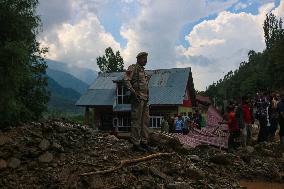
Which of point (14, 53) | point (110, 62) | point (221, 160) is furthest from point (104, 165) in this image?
point (110, 62)

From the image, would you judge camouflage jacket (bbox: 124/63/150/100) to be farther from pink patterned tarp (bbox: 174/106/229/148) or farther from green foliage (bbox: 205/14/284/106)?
green foliage (bbox: 205/14/284/106)

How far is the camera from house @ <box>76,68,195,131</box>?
112 feet

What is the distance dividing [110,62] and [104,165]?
2179 inches

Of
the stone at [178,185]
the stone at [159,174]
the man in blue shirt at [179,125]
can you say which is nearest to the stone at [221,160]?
the stone at [159,174]

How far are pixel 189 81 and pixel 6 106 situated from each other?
2477cm

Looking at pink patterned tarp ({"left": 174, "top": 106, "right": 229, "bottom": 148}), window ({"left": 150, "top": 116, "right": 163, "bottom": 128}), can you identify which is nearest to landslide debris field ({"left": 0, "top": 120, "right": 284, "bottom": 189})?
pink patterned tarp ({"left": 174, "top": 106, "right": 229, "bottom": 148})

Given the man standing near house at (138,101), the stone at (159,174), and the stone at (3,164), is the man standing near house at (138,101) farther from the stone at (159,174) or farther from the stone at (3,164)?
the stone at (3,164)

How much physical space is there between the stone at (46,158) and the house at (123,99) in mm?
25866

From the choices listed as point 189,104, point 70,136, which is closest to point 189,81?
point 189,104

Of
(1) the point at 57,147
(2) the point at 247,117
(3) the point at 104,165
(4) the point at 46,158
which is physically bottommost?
(3) the point at 104,165

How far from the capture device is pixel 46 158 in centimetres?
741

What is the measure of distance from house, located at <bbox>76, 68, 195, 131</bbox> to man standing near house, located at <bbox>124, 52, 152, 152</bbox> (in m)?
24.1

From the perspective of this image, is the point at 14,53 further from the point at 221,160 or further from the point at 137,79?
the point at 221,160

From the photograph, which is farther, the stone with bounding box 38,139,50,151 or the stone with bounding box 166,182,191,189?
the stone with bounding box 38,139,50,151
